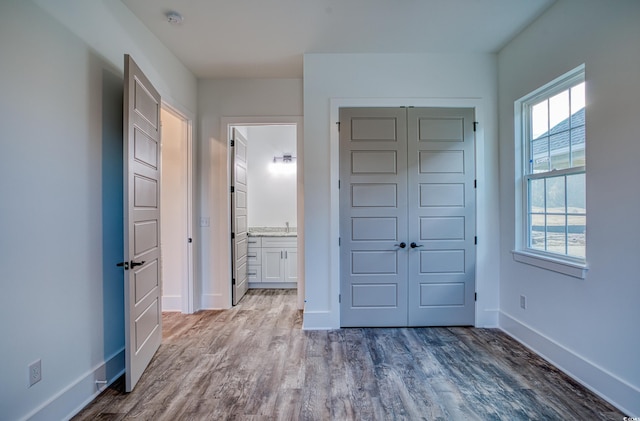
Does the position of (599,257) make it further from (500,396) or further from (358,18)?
(358,18)

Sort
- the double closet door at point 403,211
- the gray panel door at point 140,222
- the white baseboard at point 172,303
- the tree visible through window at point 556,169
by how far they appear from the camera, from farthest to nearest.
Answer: the white baseboard at point 172,303
the double closet door at point 403,211
the tree visible through window at point 556,169
the gray panel door at point 140,222

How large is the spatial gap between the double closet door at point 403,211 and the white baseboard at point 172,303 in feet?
6.80

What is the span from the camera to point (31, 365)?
4.99ft

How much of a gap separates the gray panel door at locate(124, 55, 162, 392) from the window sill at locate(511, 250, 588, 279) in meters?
3.19

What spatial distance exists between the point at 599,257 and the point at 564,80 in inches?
55.3

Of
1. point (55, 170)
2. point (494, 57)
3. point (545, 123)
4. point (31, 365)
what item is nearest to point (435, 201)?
point (545, 123)

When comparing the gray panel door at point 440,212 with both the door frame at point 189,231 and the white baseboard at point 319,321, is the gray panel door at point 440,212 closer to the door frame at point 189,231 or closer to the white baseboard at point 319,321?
the white baseboard at point 319,321

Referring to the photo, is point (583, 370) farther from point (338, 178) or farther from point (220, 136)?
point (220, 136)

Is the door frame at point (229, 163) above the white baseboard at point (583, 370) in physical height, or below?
above

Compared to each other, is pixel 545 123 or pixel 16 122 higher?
pixel 545 123

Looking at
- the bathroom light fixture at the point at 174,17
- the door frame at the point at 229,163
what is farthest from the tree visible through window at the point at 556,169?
the bathroom light fixture at the point at 174,17

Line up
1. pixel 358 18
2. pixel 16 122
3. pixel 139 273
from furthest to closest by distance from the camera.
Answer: pixel 358 18 → pixel 139 273 → pixel 16 122

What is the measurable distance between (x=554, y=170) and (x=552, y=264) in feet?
2.56

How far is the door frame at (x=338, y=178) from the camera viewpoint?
301 cm
